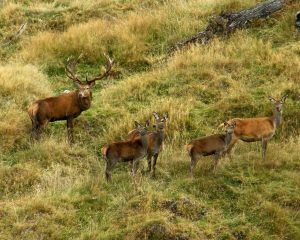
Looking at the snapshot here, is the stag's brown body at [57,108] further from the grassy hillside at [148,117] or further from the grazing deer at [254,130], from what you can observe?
the grazing deer at [254,130]

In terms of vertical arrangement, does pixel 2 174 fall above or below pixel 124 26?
below

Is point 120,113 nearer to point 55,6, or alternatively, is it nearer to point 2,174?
point 2,174

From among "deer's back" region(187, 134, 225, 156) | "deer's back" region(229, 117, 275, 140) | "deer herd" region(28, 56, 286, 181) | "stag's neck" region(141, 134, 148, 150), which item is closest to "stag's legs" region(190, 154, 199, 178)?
"deer herd" region(28, 56, 286, 181)

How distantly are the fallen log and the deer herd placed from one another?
483 centimetres

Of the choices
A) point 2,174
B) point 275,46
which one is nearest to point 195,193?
point 2,174

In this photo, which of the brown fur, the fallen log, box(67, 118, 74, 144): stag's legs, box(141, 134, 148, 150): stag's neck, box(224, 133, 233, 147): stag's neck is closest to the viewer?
box(141, 134, 148, 150): stag's neck

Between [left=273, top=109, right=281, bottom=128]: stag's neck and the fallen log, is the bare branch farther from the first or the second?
[left=273, top=109, right=281, bottom=128]: stag's neck

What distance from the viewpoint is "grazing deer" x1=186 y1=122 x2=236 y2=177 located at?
1045 centimetres

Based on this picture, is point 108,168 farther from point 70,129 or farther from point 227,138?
point 70,129

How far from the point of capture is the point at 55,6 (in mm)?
22453

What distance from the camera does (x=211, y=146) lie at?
1055 cm

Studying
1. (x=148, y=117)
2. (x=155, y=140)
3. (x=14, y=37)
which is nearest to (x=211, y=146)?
(x=155, y=140)

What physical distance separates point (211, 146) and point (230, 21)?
708cm

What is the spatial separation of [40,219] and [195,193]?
2.54 metres
